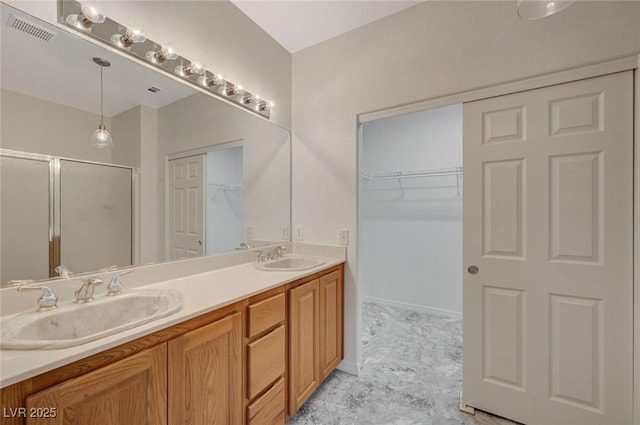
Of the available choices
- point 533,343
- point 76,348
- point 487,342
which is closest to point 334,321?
point 487,342

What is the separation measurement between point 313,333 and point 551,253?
1468 mm

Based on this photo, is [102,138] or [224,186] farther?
[224,186]

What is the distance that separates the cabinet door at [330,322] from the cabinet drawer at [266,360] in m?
0.43

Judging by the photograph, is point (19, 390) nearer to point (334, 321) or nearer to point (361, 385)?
point (334, 321)

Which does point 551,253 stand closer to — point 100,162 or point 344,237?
point 344,237

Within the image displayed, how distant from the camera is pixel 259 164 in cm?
216

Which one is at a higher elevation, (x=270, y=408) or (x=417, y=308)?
(x=270, y=408)

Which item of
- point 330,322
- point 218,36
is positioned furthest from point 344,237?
point 218,36

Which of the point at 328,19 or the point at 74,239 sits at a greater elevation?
the point at 328,19

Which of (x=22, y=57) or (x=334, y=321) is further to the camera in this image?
(x=334, y=321)

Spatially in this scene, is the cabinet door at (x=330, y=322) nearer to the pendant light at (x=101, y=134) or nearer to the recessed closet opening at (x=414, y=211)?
the recessed closet opening at (x=414, y=211)

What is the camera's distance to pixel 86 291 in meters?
1.08

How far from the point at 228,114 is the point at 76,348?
1.56 meters

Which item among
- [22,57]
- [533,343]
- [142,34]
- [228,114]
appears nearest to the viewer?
[22,57]
